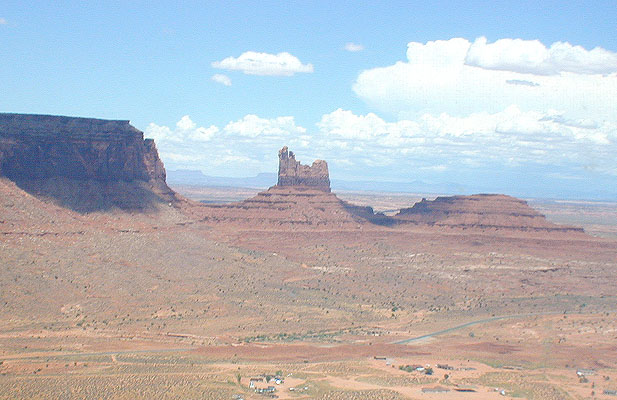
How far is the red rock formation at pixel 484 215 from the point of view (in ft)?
436

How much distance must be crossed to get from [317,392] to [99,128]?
74167 mm

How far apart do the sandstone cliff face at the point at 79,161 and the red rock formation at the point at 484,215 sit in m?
42.7

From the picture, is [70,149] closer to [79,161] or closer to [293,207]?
[79,161]

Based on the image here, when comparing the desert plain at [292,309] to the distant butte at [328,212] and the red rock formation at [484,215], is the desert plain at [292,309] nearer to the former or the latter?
the distant butte at [328,212]

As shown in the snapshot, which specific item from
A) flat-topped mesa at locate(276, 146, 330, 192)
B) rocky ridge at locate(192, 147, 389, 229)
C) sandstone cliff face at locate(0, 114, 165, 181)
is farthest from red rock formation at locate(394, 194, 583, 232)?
sandstone cliff face at locate(0, 114, 165, 181)

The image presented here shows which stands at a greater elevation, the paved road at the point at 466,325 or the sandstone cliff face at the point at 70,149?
the sandstone cliff face at the point at 70,149

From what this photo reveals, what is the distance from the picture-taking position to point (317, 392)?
52.1 meters

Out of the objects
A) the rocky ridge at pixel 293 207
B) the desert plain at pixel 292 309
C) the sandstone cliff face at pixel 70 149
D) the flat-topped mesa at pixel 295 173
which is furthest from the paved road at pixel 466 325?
the flat-topped mesa at pixel 295 173

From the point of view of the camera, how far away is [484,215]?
136 metres

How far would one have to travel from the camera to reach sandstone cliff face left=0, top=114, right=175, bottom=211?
107625 millimetres

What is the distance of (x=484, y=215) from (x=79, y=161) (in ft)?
200

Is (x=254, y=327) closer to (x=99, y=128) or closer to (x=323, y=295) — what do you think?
(x=323, y=295)

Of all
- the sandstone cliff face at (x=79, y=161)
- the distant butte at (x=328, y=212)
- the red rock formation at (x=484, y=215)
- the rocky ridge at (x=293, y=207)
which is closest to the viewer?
the sandstone cliff face at (x=79, y=161)

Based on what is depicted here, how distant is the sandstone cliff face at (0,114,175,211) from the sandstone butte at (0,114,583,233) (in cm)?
12
